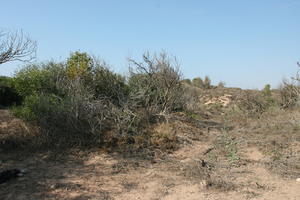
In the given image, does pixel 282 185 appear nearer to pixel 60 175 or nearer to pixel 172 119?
pixel 60 175

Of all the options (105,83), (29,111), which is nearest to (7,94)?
(105,83)

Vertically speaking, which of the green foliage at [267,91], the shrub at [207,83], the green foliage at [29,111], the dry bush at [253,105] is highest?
the shrub at [207,83]

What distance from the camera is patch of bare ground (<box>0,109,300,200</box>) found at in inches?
179

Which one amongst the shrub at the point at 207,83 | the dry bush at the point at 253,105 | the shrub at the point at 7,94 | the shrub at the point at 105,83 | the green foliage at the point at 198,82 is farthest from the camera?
the green foliage at the point at 198,82

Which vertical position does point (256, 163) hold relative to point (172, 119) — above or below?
below

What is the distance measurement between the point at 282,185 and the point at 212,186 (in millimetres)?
1371

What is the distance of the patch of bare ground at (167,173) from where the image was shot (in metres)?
4.54

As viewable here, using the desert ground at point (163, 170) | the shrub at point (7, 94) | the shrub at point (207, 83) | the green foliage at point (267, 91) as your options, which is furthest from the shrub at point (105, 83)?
the shrub at point (207, 83)

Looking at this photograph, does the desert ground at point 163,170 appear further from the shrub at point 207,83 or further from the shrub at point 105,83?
the shrub at point 207,83

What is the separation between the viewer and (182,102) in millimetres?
13617

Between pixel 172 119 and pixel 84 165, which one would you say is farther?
pixel 172 119

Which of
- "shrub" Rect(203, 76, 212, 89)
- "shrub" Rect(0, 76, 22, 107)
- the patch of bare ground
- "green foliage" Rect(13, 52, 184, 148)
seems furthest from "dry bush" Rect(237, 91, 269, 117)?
"shrub" Rect(203, 76, 212, 89)

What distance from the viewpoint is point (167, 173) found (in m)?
5.60

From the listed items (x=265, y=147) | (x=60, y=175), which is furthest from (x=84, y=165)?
(x=265, y=147)
